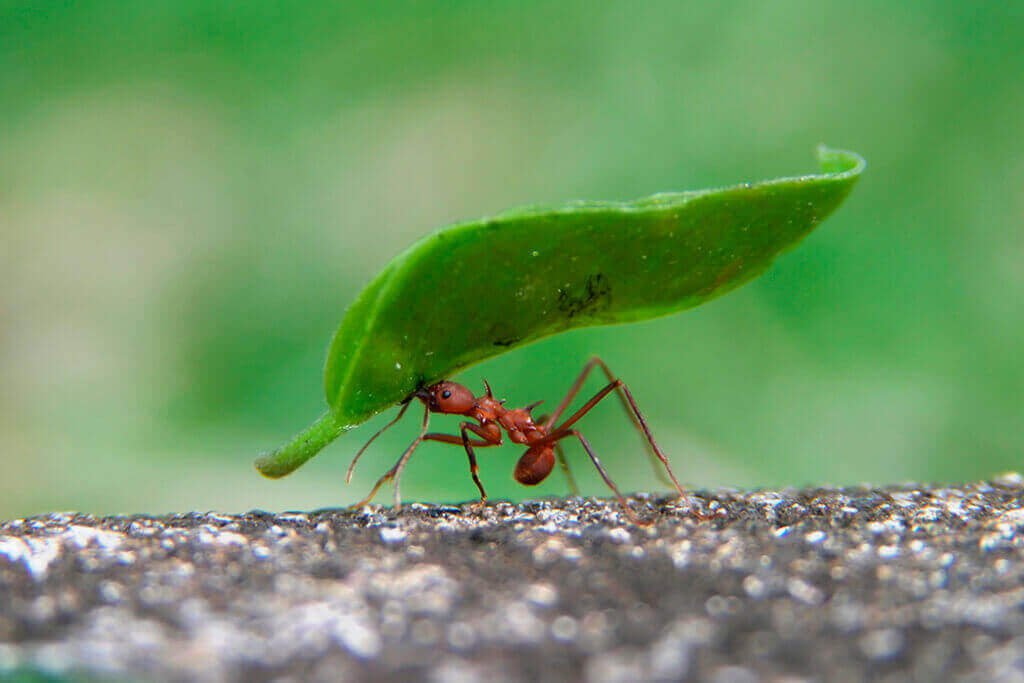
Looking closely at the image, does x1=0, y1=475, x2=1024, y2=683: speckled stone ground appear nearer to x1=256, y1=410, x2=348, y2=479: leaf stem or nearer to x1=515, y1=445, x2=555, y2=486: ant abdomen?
x1=256, y1=410, x2=348, y2=479: leaf stem

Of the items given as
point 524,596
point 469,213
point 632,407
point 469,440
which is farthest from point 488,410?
point 524,596

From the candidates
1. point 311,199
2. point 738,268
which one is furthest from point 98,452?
point 738,268

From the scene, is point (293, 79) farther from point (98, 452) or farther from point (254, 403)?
point (98, 452)

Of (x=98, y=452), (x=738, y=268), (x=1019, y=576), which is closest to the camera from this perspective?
(x=1019, y=576)

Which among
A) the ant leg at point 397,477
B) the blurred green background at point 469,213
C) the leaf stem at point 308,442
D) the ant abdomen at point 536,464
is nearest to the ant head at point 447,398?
the ant leg at point 397,477

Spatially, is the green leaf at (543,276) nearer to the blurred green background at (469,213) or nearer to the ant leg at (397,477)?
the ant leg at (397,477)

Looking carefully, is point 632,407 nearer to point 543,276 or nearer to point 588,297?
point 588,297
